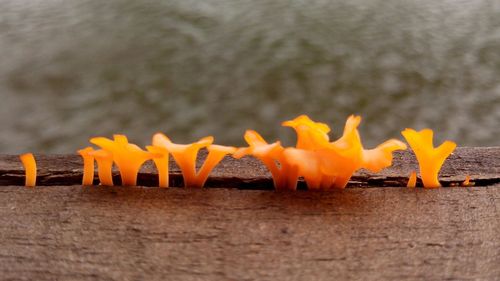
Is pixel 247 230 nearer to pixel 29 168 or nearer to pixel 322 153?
pixel 322 153

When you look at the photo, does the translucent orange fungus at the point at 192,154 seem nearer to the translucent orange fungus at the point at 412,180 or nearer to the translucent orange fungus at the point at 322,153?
the translucent orange fungus at the point at 322,153

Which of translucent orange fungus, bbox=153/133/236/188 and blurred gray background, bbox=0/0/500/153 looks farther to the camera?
blurred gray background, bbox=0/0/500/153

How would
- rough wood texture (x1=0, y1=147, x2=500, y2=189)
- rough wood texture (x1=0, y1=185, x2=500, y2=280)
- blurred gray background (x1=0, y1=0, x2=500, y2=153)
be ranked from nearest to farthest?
rough wood texture (x1=0, y1=185, x2=500, y2=280), rough wood texture (x1=0, y1=147, x2=500, y2=189), blurred gray background (x1=0, y1=0, x2=500, y2=153)

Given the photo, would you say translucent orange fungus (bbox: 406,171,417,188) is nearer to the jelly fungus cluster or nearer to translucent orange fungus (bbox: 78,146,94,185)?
the jelly fungus cluster

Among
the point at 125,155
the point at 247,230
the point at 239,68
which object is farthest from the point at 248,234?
the point at 239,68

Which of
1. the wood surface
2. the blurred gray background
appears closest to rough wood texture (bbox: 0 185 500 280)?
the wood surface

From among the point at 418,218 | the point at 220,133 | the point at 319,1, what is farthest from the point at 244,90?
the point at 418,218
